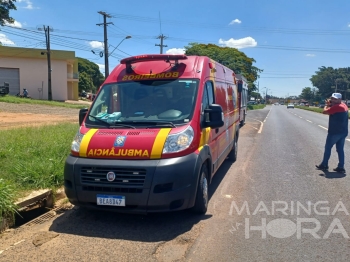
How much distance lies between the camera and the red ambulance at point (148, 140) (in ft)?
14.4

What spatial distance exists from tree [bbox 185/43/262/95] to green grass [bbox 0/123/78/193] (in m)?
25.9

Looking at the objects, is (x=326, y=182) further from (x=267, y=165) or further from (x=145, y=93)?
(x=145, y=93)

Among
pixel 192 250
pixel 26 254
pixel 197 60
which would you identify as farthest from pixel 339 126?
pixel 26 254

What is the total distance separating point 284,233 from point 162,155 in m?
1.85

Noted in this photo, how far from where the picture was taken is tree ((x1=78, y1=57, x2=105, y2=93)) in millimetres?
71625

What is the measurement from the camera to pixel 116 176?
4422 millimetres

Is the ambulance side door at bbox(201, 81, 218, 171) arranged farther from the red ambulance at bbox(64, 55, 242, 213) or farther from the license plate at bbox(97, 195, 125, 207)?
the license plate at bbox(97, 195, 125, 207)

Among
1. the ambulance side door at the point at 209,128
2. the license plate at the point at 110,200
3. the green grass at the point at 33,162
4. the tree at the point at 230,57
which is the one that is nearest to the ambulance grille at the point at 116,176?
the license plate at the point at 110,200

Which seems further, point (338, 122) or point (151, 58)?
point (338, 122)

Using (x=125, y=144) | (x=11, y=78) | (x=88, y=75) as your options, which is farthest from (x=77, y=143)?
(x=88, y=75)

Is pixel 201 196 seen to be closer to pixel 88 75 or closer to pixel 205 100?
pixel 205 100

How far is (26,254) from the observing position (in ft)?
12.8

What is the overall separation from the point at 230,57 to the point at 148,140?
3732 cm

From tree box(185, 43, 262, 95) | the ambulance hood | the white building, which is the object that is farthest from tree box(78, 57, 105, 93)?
the ambulance hood
